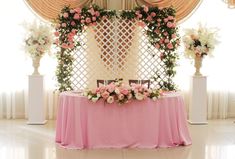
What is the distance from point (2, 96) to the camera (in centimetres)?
780

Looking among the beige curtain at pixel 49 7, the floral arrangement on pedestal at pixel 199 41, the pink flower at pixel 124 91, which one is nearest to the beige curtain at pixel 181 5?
the floral arrangement on pedestal at pixel 199 41

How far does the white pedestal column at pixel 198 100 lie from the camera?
7.48m

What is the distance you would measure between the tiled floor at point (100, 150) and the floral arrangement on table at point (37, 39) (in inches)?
46.0

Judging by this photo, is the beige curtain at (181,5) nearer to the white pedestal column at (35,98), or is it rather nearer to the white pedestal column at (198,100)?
the white pedestal column at (198,100)

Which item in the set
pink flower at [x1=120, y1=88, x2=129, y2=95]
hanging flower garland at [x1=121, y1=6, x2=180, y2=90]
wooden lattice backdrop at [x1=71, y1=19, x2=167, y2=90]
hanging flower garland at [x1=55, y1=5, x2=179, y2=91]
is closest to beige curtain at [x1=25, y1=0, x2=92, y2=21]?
Answer: hanging flower garland at [x1=55, y1=5, x2=179, y2=91]

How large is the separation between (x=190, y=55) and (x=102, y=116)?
7.97ft

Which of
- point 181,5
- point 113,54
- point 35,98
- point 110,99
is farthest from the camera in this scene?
point 181,5

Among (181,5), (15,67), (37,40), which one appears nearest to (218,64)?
(181,5)

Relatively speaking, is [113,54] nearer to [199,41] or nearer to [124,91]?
[199,41]

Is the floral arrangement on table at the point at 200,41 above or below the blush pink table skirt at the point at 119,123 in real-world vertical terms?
above

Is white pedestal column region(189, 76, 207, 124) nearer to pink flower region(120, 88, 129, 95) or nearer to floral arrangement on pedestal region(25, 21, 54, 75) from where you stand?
pink flower region(120, 88, 129, 95)

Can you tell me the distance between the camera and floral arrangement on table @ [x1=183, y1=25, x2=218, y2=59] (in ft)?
23.9

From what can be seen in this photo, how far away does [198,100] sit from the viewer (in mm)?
7508

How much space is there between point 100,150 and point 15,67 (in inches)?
111
